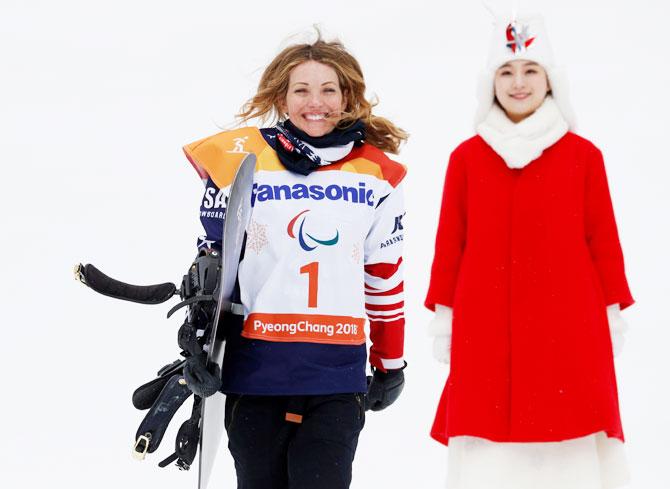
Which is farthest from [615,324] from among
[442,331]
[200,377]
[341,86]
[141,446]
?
[141,446]

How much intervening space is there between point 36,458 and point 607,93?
13.9 ft

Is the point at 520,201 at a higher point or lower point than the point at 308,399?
higher

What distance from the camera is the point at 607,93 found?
782 centimetres

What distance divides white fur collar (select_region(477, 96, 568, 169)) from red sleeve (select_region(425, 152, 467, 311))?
15 centimetres

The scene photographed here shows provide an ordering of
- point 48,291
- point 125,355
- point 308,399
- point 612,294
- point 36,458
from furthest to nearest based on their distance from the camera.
A: point 48,291, point 125,355, point 36,458, point 308,399, point 612,294

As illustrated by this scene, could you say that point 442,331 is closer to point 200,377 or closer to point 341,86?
point 200,377

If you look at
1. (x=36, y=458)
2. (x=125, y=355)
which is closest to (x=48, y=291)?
(x=125, y=355)

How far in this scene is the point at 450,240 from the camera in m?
3.51

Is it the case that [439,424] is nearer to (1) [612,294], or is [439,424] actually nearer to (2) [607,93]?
(1) [612,294]

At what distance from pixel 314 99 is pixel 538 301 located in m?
1.29

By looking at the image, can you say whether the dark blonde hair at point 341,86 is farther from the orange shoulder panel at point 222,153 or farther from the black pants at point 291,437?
the black pants at point 291,437

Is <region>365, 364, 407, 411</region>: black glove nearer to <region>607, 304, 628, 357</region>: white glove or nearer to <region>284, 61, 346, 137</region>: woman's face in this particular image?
<region>284, 61, 346, 137</region>: woman's face

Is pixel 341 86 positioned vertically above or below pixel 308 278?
above

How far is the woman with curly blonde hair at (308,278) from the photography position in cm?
405
